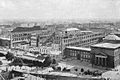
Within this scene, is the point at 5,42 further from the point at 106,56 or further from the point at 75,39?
the point at 106,56

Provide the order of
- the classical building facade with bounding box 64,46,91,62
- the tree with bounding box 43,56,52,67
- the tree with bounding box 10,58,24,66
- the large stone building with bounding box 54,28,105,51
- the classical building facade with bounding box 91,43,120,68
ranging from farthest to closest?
the large stone building with bounding box 54,28,105,51 < the classical building facade with bounding box 64,46,91,62 < the tree with bounding box 10,58,24,66 < the tree with bounding box 43,56,52,67 < the classical building facade with bounding box 91,43,120,68

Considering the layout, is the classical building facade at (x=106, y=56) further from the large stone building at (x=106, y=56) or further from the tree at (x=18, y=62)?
the tree at (x=18, y=62)

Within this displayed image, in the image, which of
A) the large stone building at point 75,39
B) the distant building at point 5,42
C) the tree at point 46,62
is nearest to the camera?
the tree at point 46,62

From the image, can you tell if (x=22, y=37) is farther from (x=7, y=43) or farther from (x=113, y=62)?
(x=113, y=62)

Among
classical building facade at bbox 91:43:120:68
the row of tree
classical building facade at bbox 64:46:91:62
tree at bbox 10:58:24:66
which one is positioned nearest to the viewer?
classical building facade at bbox 91:43:120:68

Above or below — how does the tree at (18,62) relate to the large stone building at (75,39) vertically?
below

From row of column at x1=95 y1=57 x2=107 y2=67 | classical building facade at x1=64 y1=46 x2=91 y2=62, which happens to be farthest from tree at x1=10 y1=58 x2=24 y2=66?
row of column at x1=95 y1=57 x2=107 y2=67

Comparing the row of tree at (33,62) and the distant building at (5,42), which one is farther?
the distant building at (5,42)

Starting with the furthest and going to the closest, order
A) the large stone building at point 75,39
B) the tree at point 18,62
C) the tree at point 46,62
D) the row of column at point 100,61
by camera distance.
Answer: the large stone building at point 75,39, the tree at point 18,62, the tree at point 46,62, the row of column at point 100,61

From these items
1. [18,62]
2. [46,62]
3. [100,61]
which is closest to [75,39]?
[100,61]

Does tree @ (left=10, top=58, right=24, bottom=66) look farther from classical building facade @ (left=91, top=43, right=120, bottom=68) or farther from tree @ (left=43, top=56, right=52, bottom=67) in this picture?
classical building facade @ (left=91, top=43, right=120, bottom=68)

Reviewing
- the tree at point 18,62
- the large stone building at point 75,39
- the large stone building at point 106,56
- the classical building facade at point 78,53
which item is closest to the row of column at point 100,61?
the large stone building at point 106,56
